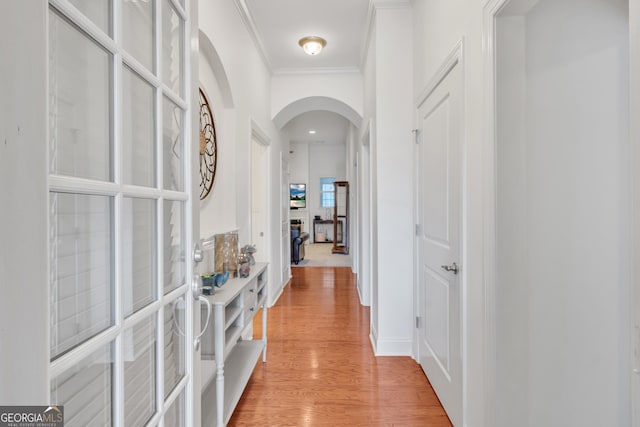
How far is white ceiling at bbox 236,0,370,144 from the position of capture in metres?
3.06

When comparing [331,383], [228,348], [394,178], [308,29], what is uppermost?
[308,29]

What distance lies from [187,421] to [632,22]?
1624mm

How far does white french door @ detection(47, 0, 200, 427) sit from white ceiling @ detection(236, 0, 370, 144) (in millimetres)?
2355

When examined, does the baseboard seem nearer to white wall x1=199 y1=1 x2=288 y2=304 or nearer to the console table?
the console table

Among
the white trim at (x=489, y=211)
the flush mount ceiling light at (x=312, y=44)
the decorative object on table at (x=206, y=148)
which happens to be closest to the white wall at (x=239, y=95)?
the decorative object on table at (x=206, y=148)

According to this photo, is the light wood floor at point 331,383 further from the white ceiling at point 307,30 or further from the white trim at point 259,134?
the white ceiling at point 307,30

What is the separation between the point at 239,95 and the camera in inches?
120

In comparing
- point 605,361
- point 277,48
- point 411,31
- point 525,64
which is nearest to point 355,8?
point 411,31

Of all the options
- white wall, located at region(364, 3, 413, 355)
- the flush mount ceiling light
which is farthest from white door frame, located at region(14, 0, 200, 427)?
the flush mount ceiling light

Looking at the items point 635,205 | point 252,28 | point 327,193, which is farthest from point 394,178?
point 327,193

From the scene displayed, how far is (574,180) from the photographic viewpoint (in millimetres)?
1438

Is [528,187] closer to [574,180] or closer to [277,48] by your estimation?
[574,180]

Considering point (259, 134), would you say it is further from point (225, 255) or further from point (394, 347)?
point (394, 347)

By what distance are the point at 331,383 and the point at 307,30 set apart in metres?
3.24
